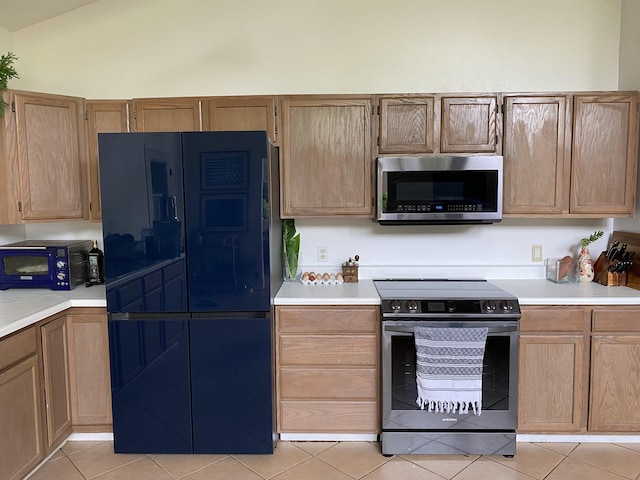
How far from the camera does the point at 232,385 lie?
2500 mm

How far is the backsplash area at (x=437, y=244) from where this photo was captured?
10.3 ft

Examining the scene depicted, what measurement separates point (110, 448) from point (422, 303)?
2096 mm

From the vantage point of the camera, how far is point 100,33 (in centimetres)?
312

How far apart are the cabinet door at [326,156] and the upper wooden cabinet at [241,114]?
3.4 inches

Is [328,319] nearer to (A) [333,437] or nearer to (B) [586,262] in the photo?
(A) [333,437]

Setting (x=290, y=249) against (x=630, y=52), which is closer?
(x=630, y=52)

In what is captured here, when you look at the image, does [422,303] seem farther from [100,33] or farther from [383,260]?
[100,33]

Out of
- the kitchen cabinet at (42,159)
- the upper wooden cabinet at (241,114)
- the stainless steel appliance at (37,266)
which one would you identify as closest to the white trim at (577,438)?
the upper wooden cabinet at (241,114)

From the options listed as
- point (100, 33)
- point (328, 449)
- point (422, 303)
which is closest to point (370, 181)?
point (422, 303)

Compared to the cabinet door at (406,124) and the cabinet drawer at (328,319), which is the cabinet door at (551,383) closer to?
the cabinet drawer at (328,319)

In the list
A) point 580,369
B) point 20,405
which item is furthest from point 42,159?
point 580,369

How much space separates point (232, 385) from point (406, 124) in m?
1.94

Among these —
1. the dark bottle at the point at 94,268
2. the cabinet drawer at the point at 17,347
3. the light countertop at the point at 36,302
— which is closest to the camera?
the cabinet drawer at the point at 17,347

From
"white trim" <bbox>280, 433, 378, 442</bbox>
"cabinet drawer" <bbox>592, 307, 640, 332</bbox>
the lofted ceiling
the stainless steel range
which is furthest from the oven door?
the lofted ceiling
